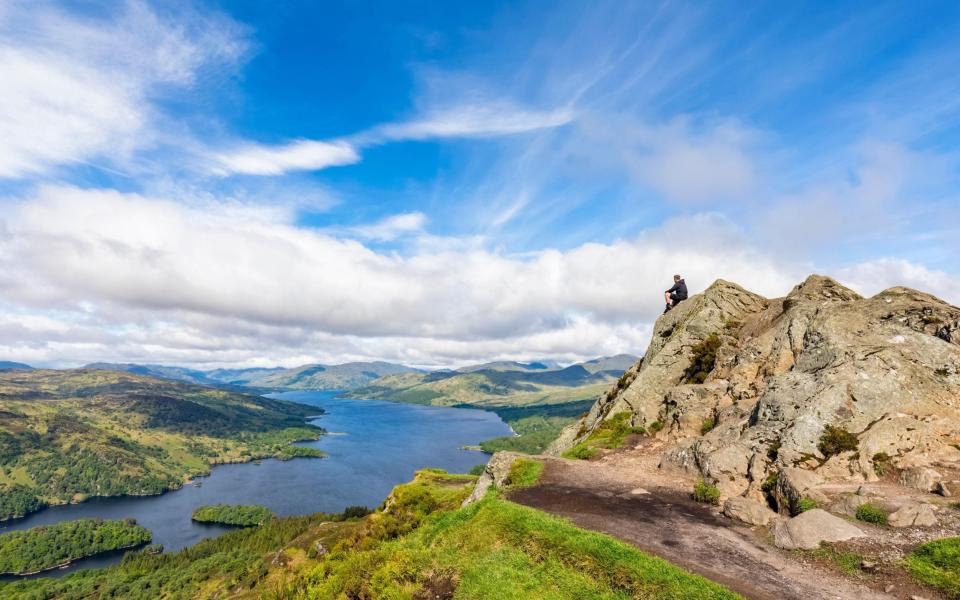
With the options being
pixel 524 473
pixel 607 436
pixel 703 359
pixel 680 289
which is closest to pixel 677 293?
pixel 680 289

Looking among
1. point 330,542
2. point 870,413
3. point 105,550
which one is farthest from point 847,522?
point 105,550

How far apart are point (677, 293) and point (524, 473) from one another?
1337 inches

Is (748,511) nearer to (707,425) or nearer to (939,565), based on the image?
(939,565)

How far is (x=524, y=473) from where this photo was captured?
85.0ft

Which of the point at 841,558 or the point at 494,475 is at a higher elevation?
the point at 841,558

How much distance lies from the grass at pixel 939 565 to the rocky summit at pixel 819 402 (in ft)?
14.6

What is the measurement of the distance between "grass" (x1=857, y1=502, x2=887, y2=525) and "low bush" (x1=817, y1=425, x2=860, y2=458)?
554 cm

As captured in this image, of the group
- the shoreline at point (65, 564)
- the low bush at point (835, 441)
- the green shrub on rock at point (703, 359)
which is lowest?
the shoreline at point (65, 564)

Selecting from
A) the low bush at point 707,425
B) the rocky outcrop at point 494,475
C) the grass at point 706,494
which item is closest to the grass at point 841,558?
the grass at point 706,494

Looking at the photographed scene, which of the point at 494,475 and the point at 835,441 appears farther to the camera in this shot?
the point at 494,475

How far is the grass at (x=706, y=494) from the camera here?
20.1 metres

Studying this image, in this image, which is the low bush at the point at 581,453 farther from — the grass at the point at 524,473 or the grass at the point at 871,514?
the grass at the point at 871,514

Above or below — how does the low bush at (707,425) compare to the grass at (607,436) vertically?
above

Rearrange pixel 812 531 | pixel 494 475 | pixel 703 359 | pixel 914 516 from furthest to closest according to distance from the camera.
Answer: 1. pixel 703 359
2. pixel 494 475
3. pixel 812 531
4. pixel 914 516
